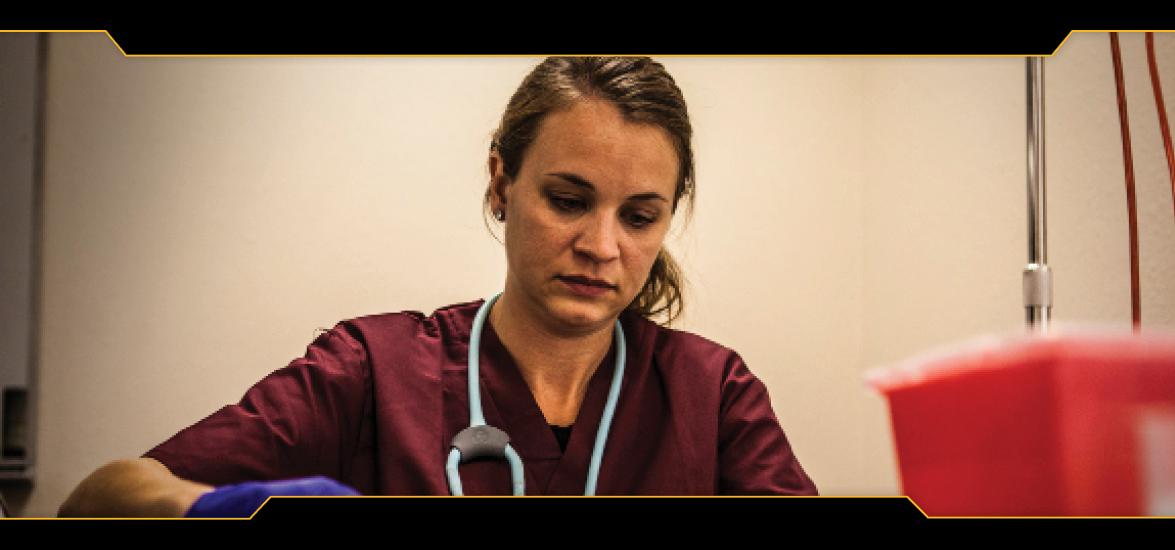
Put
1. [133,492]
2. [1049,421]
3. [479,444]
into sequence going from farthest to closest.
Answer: [479,444]
[133,492]
[1049,421]

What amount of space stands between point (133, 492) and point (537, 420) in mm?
315

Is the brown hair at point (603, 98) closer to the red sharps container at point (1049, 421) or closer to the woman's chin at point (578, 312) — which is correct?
the woman's chin at point (578, 312)

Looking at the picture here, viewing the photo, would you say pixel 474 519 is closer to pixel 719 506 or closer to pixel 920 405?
pixel 719 506

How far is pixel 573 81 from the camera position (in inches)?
29.6

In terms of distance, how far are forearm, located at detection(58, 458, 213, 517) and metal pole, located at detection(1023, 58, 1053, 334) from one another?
22.2 inches

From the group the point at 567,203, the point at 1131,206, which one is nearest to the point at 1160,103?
the point at 1131,206

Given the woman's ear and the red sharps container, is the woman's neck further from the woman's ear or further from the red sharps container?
the red sharps container

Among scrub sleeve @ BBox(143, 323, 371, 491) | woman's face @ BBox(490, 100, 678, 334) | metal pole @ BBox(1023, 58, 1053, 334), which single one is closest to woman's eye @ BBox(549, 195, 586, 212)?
woman's face @ BBox(490, 100, 678, 334)

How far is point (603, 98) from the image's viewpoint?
744 mm

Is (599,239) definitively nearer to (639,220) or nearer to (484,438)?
(639,220)

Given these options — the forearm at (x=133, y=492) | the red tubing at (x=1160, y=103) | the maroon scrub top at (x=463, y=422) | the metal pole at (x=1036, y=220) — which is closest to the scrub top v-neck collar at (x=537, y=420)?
the maroon scrub top at (x=463, y=422)

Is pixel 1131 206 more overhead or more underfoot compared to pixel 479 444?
more overhead

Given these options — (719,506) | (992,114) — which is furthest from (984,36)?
(719,506)

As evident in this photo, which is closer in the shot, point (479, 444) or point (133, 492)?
point (133, 492)
